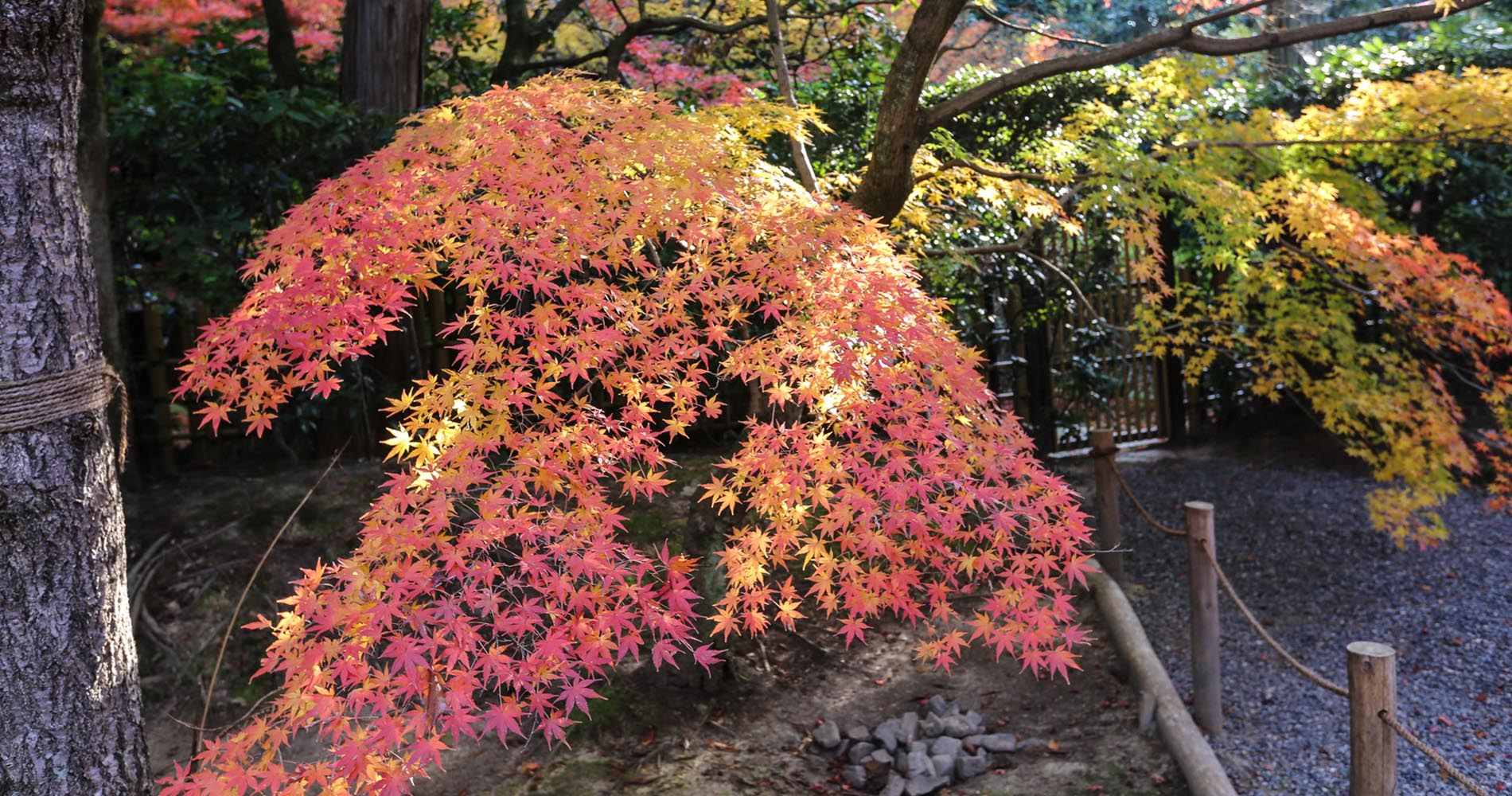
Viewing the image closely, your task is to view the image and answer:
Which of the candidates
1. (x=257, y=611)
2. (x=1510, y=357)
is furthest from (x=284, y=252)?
(x=1510, y=357)

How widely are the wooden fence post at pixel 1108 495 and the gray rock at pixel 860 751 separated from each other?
179 cm

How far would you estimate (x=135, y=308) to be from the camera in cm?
579

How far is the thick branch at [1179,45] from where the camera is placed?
3.33 meters

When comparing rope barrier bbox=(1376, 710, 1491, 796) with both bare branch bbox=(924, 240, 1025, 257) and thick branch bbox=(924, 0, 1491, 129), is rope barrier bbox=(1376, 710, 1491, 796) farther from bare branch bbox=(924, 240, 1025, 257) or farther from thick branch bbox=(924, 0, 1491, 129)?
bare branch bbox=(924, 240, 1025, 257)

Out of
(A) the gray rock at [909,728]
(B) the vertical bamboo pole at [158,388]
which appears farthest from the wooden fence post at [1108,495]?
(B) the vertical bamboo pole at [158,388]

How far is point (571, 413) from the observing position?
2.80 m

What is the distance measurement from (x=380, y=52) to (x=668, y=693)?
3700 mm

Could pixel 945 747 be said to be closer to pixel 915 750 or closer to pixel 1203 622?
pixel 915 750

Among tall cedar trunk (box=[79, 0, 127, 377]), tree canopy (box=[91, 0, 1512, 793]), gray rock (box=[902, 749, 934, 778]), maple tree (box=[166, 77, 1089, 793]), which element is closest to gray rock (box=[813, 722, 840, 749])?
gray rock (box=[902, 749, 934, 778])

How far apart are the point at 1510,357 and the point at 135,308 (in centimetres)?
894

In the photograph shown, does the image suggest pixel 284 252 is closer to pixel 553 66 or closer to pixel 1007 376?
pixel 553 66

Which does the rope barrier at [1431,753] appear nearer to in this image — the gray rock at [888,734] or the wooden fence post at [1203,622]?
the wooden fence post at [1203,622]

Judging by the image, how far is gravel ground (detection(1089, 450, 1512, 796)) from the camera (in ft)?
13.2

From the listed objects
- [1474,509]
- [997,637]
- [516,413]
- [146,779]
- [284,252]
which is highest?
[284,252]
